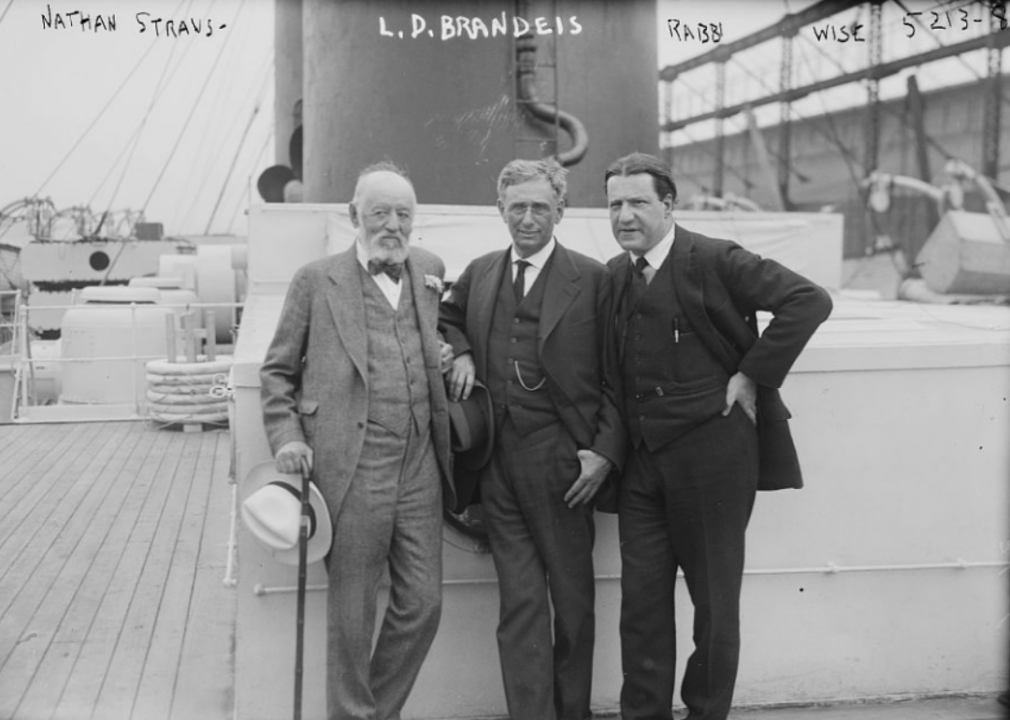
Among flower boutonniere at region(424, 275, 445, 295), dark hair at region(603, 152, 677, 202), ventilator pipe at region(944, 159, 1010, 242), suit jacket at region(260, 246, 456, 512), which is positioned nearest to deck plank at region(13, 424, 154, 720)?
suit jacket at region(260, 246, 456, 512)

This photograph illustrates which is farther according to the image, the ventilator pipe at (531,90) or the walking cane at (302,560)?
the ventilator pipe at (531,90)

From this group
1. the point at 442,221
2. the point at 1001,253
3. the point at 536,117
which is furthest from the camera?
the point at 1001,253

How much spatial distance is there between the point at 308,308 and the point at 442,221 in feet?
10.1

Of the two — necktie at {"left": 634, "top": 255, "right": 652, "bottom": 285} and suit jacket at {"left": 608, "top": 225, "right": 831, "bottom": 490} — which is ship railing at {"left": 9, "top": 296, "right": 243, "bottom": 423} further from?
suit jacket at {"left": 608, "top": 225, "right": 831, "bottom": 490}

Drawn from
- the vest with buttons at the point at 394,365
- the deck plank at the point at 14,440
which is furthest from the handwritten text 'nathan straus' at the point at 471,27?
the deck plank at the point at 14,440

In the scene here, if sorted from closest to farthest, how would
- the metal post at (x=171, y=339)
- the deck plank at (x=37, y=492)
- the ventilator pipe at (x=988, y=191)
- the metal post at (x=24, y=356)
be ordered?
the deck plank at (x=37, y=492) → the metal post at (x=171, y=339) → the metal post at (x=24, y=356) → the ventilator pipe at (x=988, y=191)

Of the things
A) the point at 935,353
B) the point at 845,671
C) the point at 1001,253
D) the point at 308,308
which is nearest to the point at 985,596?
the point at 845,671

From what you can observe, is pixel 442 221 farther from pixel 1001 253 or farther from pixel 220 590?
pixel 1001 253

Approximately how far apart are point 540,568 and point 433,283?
915mm

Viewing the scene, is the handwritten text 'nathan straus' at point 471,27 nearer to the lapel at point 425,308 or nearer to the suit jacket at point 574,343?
the suit jacket at point 574,343

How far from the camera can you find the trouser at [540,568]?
9.94 ft

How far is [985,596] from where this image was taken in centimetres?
370

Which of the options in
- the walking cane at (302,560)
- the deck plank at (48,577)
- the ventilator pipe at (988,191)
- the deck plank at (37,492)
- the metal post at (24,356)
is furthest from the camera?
the ventilator pipe at (988,191)

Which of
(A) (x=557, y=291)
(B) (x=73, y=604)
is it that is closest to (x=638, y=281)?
(A) (x=557, y=291)
